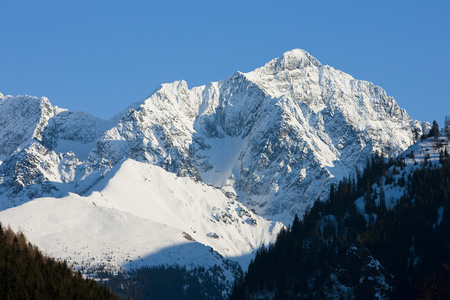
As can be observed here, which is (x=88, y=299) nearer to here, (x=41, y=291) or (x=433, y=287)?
(x=41, y=291)

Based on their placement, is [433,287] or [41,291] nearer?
[433,287]

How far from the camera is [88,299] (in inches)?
7362

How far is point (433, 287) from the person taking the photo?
145375mm

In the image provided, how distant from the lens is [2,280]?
188750 millimetres

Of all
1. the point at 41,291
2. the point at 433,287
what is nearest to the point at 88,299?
the point at 41,291

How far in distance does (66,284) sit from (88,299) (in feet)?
38.5

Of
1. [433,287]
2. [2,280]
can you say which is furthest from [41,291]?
[433,287]

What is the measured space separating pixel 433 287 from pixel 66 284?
87.5 metres

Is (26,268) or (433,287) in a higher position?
(433,287)

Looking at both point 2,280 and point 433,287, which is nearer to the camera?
point 433,287

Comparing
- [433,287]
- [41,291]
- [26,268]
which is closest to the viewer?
[433,287]

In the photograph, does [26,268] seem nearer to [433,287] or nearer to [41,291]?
[41,291]

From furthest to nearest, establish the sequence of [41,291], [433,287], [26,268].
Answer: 1. [26,268]
2. [41,291]
3. [433,287]

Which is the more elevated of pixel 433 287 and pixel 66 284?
pixel 433 287
